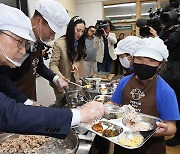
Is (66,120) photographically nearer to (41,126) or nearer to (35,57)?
(41,126)

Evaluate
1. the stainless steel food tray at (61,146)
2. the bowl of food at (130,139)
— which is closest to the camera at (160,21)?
the bowl of food at (130,139)

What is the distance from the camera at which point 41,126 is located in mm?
641

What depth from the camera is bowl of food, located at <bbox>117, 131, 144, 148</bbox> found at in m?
0.87

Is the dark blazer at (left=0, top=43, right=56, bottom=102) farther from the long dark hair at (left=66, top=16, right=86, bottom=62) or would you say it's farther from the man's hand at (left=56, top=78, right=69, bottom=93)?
the long dark hair at (left=66, top=16, right=86, bottom=62)

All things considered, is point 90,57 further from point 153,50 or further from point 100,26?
point 153,50

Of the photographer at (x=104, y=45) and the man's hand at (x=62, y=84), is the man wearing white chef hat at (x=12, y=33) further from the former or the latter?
the photographer at (x=104, y=45)

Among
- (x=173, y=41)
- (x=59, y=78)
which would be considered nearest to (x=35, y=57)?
(x=59, y=78)

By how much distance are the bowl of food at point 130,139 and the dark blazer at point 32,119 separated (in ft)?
1.12

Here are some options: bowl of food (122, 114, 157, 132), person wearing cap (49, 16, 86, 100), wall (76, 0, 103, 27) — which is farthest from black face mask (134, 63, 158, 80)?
wall (76, 0, 103, 27)

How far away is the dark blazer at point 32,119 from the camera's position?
0.61 m

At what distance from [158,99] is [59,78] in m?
0.94

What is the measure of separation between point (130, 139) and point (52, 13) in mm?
922

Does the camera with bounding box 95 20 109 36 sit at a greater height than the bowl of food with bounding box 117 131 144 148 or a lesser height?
greater

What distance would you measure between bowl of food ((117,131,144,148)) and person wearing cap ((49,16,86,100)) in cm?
108
